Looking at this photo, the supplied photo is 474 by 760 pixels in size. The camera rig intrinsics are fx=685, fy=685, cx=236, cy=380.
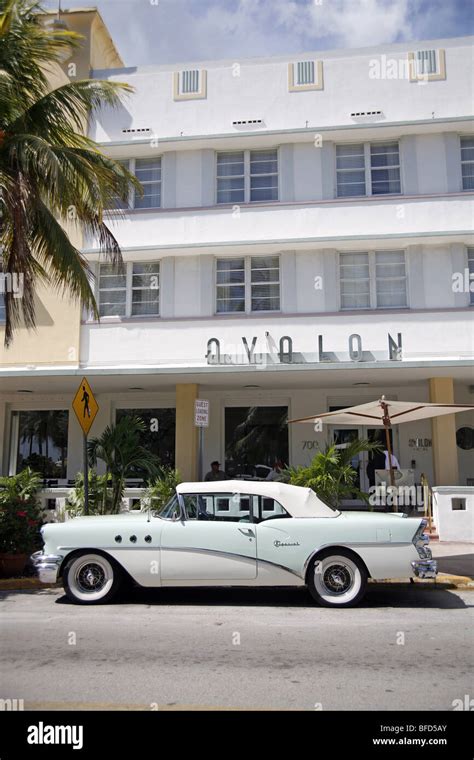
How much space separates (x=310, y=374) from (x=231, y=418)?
12.3ft

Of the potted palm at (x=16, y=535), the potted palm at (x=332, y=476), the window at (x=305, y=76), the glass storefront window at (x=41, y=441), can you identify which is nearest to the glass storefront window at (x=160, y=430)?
the glass storefront window at (x=41, y=441)

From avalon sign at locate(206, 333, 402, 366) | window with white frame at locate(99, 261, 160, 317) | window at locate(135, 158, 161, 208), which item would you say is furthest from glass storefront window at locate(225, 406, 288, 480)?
window at locate(135, 158, 161, 208)

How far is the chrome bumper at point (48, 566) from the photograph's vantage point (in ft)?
27.6

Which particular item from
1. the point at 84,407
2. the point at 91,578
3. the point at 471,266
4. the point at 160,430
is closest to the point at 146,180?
the point at 160,430

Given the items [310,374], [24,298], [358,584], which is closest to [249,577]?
[358,584]

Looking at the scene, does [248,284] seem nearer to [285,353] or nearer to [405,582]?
[285,353]

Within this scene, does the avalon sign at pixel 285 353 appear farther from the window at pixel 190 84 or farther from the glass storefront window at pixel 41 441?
the window at pixel 190 84

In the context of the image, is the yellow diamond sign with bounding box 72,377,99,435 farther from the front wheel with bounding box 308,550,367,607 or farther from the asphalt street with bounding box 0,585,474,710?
the front wheel with bounding box 308,550,367,607

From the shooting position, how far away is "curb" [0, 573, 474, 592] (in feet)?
32.9

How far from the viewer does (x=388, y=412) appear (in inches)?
481

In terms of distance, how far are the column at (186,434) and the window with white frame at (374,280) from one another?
4303 mm

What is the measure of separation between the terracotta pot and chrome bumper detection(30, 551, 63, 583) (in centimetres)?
280
